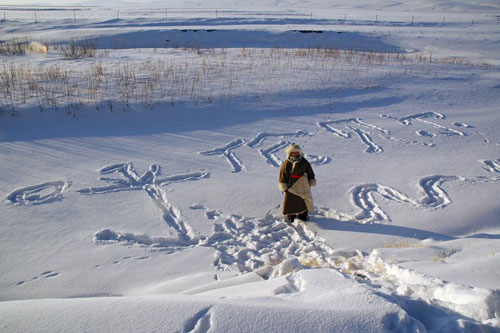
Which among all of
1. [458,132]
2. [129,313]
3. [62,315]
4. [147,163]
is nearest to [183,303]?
[129,313]

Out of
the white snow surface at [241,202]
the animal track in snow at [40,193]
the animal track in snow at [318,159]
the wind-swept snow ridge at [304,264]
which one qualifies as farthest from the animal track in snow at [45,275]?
the animal track in snow at [318,159]

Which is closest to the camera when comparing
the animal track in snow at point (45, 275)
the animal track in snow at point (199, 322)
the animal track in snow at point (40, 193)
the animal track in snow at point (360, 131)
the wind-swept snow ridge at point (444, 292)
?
the animal track in snow at point (199, 322)

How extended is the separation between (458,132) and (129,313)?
745cm

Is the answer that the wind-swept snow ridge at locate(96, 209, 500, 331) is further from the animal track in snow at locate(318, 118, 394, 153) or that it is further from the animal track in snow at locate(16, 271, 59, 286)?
the animal track in snow at locate(318, 118, 394, 153)

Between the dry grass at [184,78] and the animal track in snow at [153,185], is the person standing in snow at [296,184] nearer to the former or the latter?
the animal track in snow at [153,185]

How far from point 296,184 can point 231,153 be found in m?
2.24

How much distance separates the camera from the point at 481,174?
5324 millimetres

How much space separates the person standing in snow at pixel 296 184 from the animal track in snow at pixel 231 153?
4.84 feet

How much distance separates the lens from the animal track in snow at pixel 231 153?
18.9 feet

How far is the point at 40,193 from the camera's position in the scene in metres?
4.78

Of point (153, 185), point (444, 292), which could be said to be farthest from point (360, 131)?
point (444, 292)

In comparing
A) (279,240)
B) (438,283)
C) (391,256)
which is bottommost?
(279,240)

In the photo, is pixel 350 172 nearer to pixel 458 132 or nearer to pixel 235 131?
pixel 235 131

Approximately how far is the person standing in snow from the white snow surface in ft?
0.61
